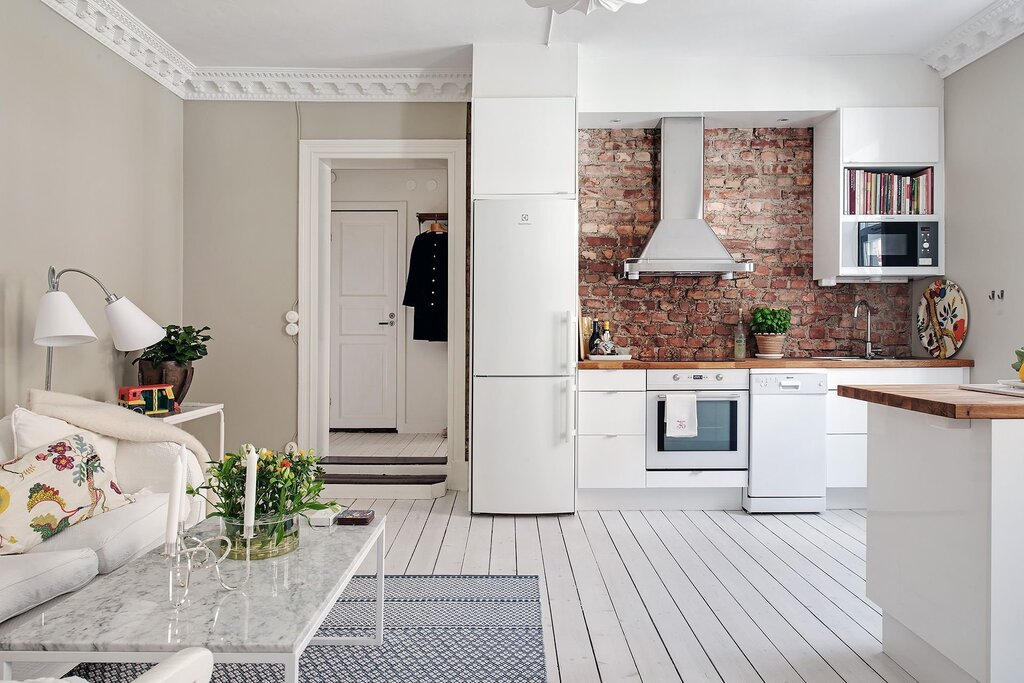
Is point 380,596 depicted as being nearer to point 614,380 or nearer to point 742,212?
point 614,380

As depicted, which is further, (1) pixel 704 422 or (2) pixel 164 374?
(1) pixel 704 422

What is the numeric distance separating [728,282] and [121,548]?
3767mm

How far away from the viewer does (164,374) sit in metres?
3.81

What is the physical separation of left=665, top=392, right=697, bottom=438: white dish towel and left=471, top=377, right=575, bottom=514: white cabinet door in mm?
570

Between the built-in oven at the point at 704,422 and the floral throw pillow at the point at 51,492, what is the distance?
2748 mm

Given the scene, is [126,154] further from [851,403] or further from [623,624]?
[851,403]

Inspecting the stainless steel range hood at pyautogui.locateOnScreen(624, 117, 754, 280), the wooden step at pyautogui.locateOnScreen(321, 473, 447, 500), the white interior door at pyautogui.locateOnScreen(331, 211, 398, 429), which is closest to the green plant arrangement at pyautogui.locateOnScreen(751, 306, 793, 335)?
the stainless steel range hood at pyautogui.locateOnScreen(624, 117, 754, 280)

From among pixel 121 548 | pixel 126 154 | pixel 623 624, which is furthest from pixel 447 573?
pixel 126 154

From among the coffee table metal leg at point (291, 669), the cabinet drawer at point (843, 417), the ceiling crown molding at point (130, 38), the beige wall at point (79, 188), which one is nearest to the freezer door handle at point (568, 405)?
the cabinet drawer at point (843, 417)

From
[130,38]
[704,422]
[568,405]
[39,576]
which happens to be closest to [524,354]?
[568,405]

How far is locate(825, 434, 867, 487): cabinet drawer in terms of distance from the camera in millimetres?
4078

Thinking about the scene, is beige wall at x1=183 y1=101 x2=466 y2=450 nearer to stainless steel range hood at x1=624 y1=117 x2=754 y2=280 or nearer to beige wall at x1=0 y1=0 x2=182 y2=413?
beige wall at x1=0 y1=0 x2=182 y2=413

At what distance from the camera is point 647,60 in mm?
4234

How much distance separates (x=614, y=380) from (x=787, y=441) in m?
1.07
